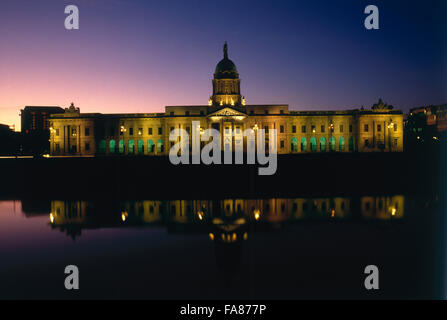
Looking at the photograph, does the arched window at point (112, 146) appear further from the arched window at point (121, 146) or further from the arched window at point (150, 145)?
the arched window at point (150, 145)

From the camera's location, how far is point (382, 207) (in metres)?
23.4

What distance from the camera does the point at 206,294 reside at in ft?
37.7

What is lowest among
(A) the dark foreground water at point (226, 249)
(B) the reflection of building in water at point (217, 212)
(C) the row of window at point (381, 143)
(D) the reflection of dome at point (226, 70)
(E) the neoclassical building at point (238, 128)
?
(A) the dark foreground water at point (226, 249)

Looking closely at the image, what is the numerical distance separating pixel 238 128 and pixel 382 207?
51.0 metres

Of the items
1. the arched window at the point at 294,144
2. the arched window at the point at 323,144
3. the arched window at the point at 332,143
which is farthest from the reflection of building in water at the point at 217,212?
the arched window at the point at 332,143

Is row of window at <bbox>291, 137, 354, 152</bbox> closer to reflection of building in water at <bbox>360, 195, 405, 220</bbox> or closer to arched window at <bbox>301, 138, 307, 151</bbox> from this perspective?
arched window at <bbox>301, 138, 307, 151</bbox>

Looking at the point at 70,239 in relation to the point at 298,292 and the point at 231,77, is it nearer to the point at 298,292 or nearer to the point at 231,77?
the point at 298,292

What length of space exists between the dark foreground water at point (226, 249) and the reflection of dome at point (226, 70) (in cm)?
5831

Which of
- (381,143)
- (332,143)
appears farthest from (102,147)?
(381,143)

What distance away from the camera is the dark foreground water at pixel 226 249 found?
1210cm

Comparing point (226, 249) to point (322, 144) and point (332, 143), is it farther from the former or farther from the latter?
point (332, 143)

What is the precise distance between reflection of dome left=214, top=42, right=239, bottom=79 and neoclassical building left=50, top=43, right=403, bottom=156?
7.59m

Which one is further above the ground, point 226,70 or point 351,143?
point 226,70

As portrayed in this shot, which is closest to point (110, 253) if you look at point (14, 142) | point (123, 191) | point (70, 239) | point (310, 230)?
point (70, 239)
